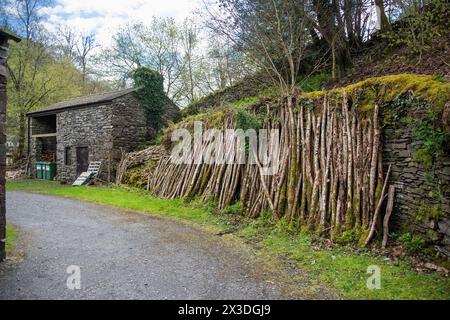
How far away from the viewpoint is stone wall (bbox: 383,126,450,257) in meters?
4.08

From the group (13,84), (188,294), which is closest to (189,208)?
(188,294)


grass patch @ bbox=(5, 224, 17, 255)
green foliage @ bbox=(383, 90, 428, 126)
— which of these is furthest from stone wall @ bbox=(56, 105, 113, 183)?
green foliage @ bbox=(383, 90, 428, 126)

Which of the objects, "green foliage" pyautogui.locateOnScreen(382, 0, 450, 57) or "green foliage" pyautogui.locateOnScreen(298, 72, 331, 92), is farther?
"green foliage" pyautogui.locateOnScreen(298, 72, 331, 92)

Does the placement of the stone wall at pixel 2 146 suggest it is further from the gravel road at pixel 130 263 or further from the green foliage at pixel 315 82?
the green foliage at pixel 315 82

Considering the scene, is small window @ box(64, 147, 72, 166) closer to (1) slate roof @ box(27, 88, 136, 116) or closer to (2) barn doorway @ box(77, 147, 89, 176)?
(2) barn doorway @ box(77, 147, 89, 176)

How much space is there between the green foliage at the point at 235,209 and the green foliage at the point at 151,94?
1071cm

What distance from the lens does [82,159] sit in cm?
1642

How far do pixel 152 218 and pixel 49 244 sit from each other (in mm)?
2740

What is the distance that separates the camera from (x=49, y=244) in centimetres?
566

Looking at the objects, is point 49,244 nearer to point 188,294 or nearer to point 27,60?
point 188,294

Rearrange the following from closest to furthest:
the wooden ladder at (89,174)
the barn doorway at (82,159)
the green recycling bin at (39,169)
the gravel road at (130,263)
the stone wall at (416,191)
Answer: the gravel road at (130,263), the stone wall at (416,191), the wooden ladder at (89,174), the barn doorway at (82,159), the green recycling bin at (39,169)

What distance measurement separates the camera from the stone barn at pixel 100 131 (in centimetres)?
1507

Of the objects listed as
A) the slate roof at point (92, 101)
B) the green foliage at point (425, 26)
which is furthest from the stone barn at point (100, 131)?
the green foliage at point (425, 26)

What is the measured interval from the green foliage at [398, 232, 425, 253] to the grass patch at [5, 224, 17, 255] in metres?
6.75
